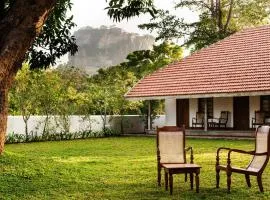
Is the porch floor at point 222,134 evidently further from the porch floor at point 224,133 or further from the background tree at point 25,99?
the background tree at point 25,99

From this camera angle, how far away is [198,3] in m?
40.5

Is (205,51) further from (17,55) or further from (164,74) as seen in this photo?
(17,55)

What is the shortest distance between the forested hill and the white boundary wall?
55.1m

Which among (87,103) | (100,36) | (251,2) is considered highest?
(100,36)

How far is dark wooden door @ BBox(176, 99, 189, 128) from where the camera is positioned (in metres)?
30.5

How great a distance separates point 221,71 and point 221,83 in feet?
4.84

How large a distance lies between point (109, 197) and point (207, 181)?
2572 mm

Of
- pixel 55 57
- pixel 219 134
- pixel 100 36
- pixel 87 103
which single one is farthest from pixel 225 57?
pixel 100 36

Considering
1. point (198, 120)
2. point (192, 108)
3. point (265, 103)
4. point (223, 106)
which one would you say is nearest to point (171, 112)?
point (192, 108)

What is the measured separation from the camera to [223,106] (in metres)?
28.6

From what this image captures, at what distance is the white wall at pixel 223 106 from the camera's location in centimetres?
2814

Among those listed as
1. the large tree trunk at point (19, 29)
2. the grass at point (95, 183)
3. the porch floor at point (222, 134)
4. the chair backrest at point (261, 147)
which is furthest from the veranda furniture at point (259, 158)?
the porch floor at point (222, 134)

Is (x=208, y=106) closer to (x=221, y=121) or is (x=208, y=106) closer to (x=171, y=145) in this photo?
(x=221, y=121)

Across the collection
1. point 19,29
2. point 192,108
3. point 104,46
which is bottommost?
point 192,108
